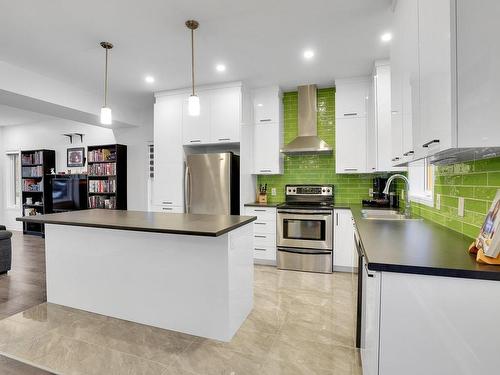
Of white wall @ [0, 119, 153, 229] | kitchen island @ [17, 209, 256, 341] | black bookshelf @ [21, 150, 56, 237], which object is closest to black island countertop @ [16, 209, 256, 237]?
kitchen island @ [17, 209, 256, 341]

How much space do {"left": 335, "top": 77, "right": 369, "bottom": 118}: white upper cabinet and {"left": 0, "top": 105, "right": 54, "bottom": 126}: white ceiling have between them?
606cm

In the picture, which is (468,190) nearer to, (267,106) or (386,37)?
(386,37)

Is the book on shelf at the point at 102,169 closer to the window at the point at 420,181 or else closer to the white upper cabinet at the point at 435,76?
the window at the point at 420,181

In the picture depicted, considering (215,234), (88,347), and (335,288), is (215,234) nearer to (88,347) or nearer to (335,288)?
(88,347)

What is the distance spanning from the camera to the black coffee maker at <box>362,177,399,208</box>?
3.60m

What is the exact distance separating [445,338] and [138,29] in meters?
3.20

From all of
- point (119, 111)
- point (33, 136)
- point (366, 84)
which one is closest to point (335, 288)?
point (366, 84)

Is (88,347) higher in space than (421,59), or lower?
lower

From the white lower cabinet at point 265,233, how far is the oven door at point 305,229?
4.0 inches

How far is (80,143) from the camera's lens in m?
6.30

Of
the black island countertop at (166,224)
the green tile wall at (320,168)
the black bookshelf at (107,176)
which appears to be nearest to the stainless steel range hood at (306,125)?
the green tile wall at (320,168)

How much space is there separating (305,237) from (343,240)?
1.64 ft

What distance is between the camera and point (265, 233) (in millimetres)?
4039

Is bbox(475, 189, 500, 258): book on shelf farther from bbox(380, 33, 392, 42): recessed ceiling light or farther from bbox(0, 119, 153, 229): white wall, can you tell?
bbox(0, 119, 153, 229): white wall
